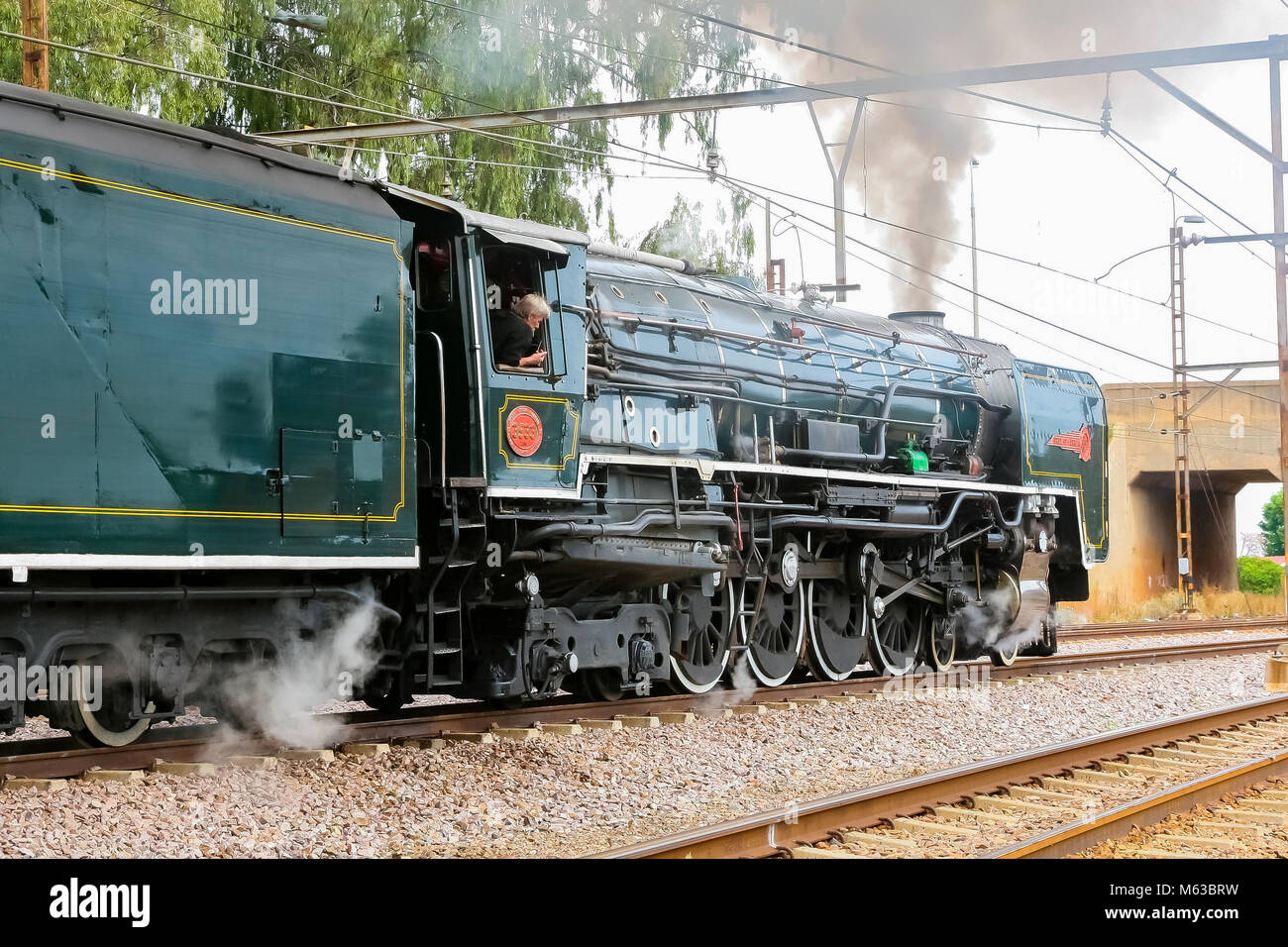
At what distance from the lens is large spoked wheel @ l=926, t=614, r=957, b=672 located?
1445 cm

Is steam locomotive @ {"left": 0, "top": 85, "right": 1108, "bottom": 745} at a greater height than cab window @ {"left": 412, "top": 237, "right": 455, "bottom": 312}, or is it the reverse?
cab window @ {"left": 412, "top": 237, "right": 455, "bottom": 312}

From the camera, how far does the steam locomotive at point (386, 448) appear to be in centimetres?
652

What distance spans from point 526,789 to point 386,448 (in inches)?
87.2

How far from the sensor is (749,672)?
12.2 meters

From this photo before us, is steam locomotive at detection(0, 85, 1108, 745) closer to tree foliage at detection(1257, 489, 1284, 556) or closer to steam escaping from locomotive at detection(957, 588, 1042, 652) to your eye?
steam escaping from locomotive at detection(957, 588, 1042, 652)

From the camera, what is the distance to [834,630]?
43.3 ft

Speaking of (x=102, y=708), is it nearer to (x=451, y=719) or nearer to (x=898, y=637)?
(x=451, y=719)

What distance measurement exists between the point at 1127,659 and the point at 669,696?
24.9ft

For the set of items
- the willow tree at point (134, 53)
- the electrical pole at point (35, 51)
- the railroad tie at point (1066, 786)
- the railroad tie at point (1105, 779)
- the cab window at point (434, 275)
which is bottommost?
the railroad tie at point (1105, 779)

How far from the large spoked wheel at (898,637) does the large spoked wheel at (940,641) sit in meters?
0.12

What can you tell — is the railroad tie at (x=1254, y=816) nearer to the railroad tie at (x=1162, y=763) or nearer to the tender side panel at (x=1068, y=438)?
the railroad tie at (x=1162, y=763)

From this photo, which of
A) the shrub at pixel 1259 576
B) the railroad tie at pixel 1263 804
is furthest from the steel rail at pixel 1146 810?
the shrub at pixel 1259 576

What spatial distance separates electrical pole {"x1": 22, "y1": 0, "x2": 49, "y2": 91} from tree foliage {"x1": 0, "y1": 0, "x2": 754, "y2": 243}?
8.49ft

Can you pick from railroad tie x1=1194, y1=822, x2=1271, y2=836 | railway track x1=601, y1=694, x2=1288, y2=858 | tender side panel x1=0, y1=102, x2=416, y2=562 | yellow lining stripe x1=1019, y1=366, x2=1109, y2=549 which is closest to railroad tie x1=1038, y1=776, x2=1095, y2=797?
railway track x1=601, y1=694, x2=1288, y2=858
